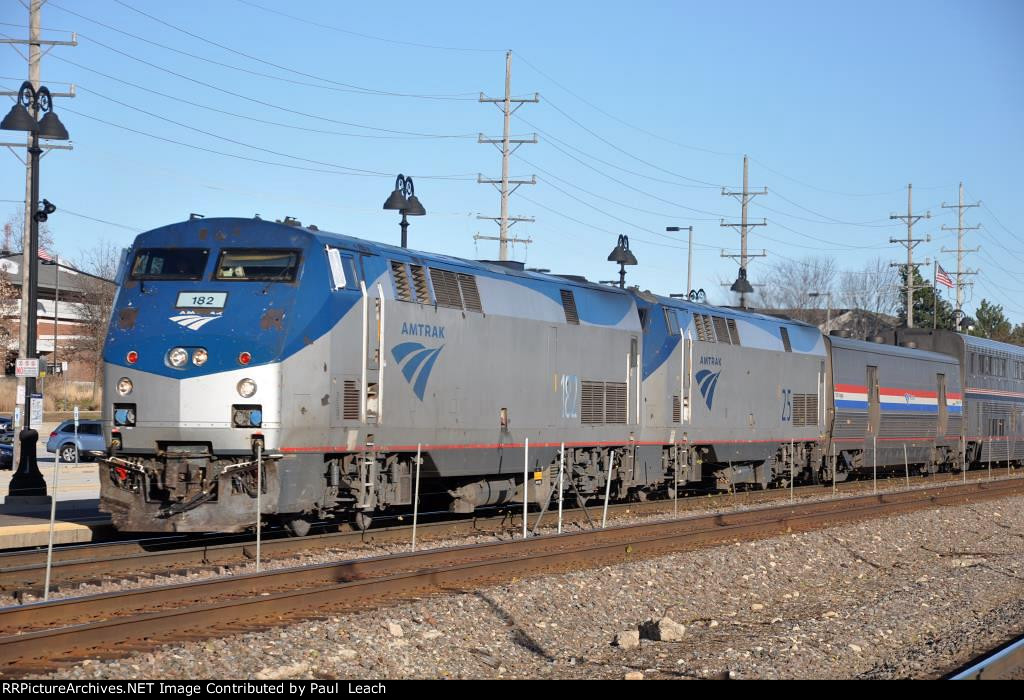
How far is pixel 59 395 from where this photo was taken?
67.6 m

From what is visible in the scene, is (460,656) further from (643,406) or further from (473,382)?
(643,406)

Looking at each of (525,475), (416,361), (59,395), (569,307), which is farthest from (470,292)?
(59,395)

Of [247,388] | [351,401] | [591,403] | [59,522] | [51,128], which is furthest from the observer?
[51,128]

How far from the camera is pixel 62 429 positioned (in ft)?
128

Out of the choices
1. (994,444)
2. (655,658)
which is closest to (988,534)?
(655,658)

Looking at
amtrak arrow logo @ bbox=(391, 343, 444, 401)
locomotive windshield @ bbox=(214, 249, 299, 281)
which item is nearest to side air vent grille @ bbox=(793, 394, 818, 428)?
amtrak arrow logo @ bbox=(391, 343, 444, 401)

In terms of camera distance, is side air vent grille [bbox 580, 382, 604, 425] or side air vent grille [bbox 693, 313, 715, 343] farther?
side air vent grille [bbox 693, 313, 715, 343]

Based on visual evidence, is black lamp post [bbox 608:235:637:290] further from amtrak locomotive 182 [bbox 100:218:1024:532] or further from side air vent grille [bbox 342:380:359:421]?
side air vent grille [bbox 342:380:359:421]

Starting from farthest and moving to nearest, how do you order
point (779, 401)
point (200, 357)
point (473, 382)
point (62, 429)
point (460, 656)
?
1. point (62, 429)
2. point (779, 401)
3. point (473, 382)
4. point (200, 357)
5. point (460, 656)

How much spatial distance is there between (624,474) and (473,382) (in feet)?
19.0

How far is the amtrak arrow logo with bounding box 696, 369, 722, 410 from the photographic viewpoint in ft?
81.8

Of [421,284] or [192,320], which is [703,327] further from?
[192,320]

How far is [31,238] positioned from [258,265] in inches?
381

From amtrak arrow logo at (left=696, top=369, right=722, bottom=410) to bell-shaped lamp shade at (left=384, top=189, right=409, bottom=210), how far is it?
23.7ft
